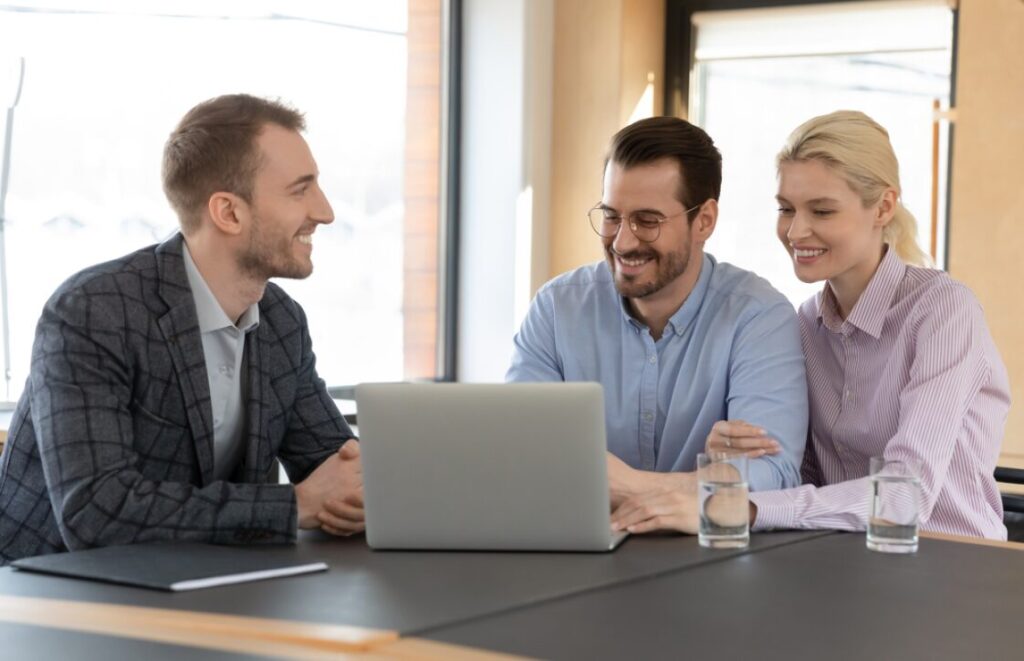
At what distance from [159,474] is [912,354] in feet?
4.43

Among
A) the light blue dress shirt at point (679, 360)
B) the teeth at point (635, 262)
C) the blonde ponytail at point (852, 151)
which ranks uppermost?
the blonde ponytail at point (852, 151)

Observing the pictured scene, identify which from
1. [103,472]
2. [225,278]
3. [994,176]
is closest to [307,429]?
[225,278]

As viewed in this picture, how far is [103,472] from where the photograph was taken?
2.10 m

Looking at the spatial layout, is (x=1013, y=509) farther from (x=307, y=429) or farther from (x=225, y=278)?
(x=225, y=278)

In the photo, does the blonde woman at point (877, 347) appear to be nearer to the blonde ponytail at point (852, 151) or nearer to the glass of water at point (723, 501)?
the blonde ponytail at point (852, 151)

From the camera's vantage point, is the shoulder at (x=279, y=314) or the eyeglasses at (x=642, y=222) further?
the eyeglasses at (x=642, y=222)

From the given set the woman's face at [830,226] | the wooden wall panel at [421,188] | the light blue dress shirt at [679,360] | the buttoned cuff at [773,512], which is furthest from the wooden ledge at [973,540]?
the wooden wall panel at [421,188]

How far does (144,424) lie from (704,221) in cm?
121

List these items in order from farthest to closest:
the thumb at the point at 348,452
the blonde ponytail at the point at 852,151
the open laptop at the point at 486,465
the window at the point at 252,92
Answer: the window at the point at 252,92 → the blonde ponytail at the point at 852,151 → the thumb at the point at 348,452 → the open laptop at the point at 486,465

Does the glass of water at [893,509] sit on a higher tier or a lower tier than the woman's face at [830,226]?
lower

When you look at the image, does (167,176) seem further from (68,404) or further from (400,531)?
(400,531)

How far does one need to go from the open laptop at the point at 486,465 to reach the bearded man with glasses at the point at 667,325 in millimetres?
704

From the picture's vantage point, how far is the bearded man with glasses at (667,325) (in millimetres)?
2703

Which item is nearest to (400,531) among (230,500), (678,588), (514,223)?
(230,500)
